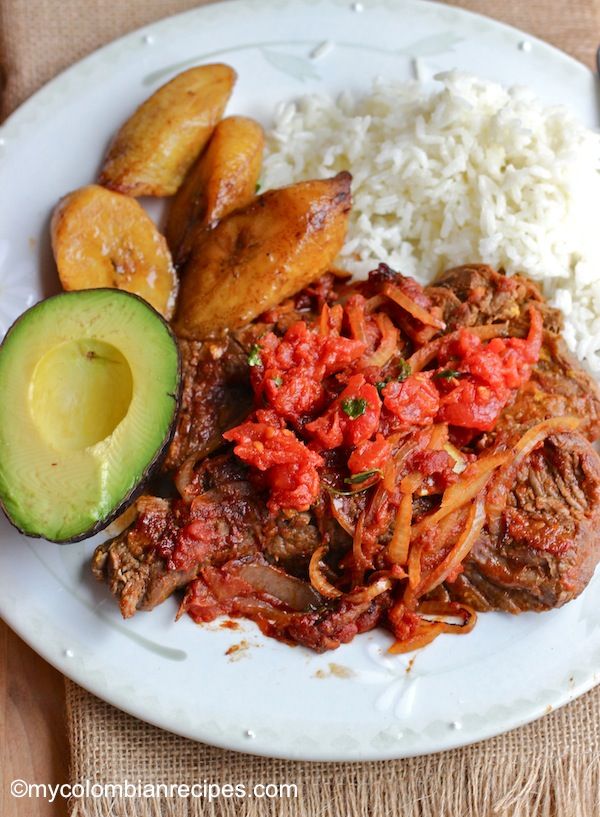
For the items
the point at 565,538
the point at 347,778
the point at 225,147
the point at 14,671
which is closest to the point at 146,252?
the point at 225,147

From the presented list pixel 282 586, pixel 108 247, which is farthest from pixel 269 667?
pixel 108 247

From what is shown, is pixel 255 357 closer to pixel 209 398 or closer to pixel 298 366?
pixel 298 366

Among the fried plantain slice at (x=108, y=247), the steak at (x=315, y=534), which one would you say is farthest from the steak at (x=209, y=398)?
the fried plantain slice at (x=108, y=247)

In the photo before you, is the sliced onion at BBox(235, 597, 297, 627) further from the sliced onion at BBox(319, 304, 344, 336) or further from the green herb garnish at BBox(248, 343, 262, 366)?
the sliced onion at BBox(319, 304, 344, 336)

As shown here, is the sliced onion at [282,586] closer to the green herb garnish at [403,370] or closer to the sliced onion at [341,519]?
the sliced onion at [341,519]

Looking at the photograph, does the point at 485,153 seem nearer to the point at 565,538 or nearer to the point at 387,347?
the point at 387,347

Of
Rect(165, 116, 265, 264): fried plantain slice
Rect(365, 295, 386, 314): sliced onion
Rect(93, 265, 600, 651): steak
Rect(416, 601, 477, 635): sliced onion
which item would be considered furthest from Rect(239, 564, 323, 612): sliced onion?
Rect(165, 116, 265, 264): fried plantain slice
